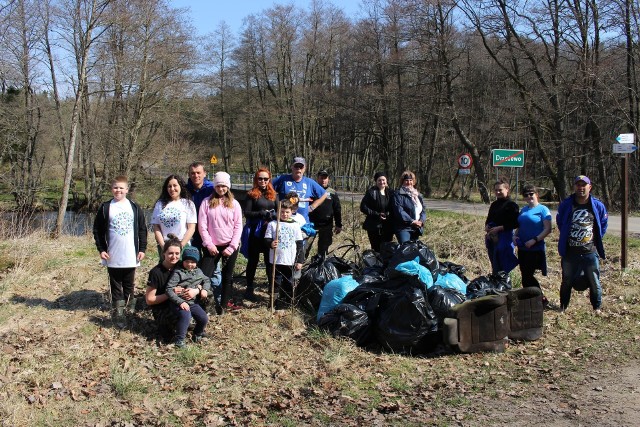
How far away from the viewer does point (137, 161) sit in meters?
25.2

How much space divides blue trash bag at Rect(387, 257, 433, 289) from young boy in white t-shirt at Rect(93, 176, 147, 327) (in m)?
2.77

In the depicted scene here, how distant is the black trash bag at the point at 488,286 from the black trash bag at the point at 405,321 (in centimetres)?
77

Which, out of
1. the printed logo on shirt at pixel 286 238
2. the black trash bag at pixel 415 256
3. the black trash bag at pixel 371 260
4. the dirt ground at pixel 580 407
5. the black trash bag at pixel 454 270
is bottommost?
the dirt ground at pixel 580 407

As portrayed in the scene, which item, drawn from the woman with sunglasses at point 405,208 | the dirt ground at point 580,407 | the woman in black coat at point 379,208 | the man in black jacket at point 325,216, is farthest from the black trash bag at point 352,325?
the woman in black coat at point 379,208

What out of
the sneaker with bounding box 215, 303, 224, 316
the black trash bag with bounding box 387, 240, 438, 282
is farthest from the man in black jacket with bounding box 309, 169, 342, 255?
the sneaker with bounding box 215, 303, 224, 316

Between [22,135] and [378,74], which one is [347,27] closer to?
[378,74]

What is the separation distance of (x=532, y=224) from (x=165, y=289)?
14.6 feet

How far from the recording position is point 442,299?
18.0 ft

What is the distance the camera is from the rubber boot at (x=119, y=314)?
5781mm

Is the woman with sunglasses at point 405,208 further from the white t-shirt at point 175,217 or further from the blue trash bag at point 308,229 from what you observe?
the white t-shirt at point 175,217

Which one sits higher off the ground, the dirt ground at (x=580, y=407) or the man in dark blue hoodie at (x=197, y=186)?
the man in dark blue hoodie at (x=197, y=186)

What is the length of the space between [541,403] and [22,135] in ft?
81.2

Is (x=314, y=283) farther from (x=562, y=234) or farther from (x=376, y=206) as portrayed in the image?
(x=562, y=234)

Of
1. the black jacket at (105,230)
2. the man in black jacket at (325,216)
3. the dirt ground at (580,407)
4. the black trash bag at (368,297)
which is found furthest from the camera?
the man in black jacket at (325,216)
